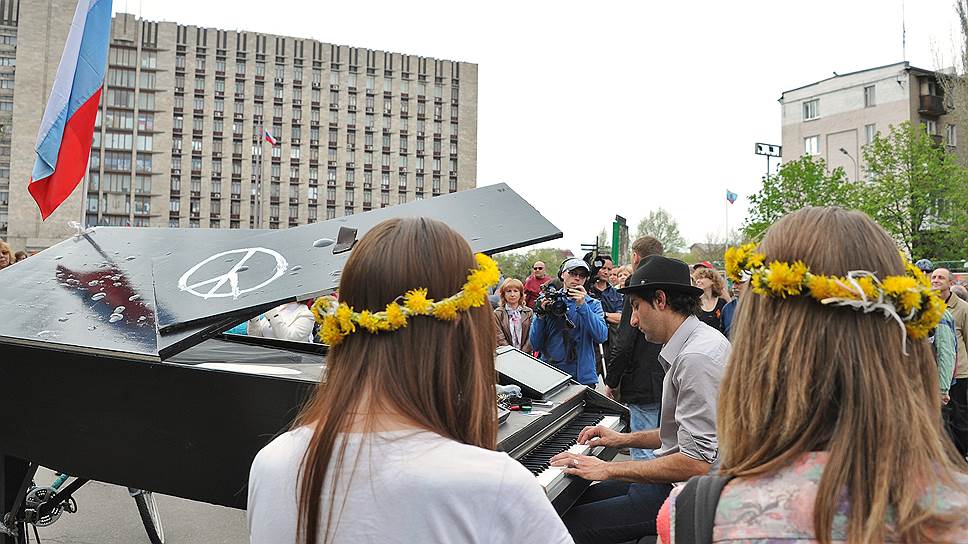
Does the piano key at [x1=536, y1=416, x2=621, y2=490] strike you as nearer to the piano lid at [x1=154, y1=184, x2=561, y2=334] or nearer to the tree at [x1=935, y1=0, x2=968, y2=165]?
the piano lid at [x1=154, y1=184, x2=561, y2=334]

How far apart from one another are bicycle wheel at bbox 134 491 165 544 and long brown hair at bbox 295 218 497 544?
437cm

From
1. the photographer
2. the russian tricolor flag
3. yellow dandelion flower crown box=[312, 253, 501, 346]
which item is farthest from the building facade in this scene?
yellow dandelion flower crown box=[312, 253, 501, 346]

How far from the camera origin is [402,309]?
142 centimetres

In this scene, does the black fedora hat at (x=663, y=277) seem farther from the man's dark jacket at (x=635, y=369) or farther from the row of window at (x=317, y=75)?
the row of window at (x=317, y=75)

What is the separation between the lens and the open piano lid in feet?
9.16

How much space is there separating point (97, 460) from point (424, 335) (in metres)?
2.22

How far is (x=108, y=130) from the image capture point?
7581cm

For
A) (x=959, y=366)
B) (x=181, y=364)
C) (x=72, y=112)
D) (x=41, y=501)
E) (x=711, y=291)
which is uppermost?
(x=72, y=112)

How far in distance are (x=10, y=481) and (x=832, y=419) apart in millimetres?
3516

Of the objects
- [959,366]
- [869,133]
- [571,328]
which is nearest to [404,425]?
[571,328]

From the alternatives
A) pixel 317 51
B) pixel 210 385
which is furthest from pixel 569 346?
pixel 317 51

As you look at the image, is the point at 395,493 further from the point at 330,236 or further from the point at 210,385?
the point at 330,236

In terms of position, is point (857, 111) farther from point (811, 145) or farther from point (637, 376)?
point (637, 376)

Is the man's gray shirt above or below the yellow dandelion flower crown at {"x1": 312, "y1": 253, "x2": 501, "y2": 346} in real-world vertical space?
below
